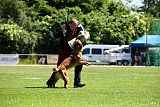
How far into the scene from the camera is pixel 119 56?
142ft

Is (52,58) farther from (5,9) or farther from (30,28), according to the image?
(5,9)

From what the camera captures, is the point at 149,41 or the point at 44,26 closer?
the point at 149,41

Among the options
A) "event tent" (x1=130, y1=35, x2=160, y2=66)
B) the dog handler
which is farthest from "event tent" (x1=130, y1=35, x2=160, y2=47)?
the dog handler

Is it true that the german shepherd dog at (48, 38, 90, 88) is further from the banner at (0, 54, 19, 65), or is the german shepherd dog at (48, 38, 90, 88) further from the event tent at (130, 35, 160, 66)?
the banner at (0, 54, 19, 65)

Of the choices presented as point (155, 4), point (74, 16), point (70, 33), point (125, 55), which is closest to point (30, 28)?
point (74, 16)

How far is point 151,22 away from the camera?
36219 mm

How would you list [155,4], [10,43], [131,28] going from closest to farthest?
[10,43] < [131,28] < [155,4]

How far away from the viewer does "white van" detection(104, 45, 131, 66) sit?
42812 mm

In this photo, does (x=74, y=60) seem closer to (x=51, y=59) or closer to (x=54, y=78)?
(x=54, y=78)

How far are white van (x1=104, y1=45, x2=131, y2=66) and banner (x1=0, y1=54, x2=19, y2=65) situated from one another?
10.0 metres

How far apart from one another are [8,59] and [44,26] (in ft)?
36.5

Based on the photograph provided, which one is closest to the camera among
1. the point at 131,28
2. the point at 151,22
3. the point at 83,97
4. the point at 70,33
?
the point at 83,97

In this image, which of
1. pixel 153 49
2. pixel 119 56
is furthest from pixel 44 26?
pixel 153 49

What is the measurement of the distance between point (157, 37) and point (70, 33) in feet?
86.8
